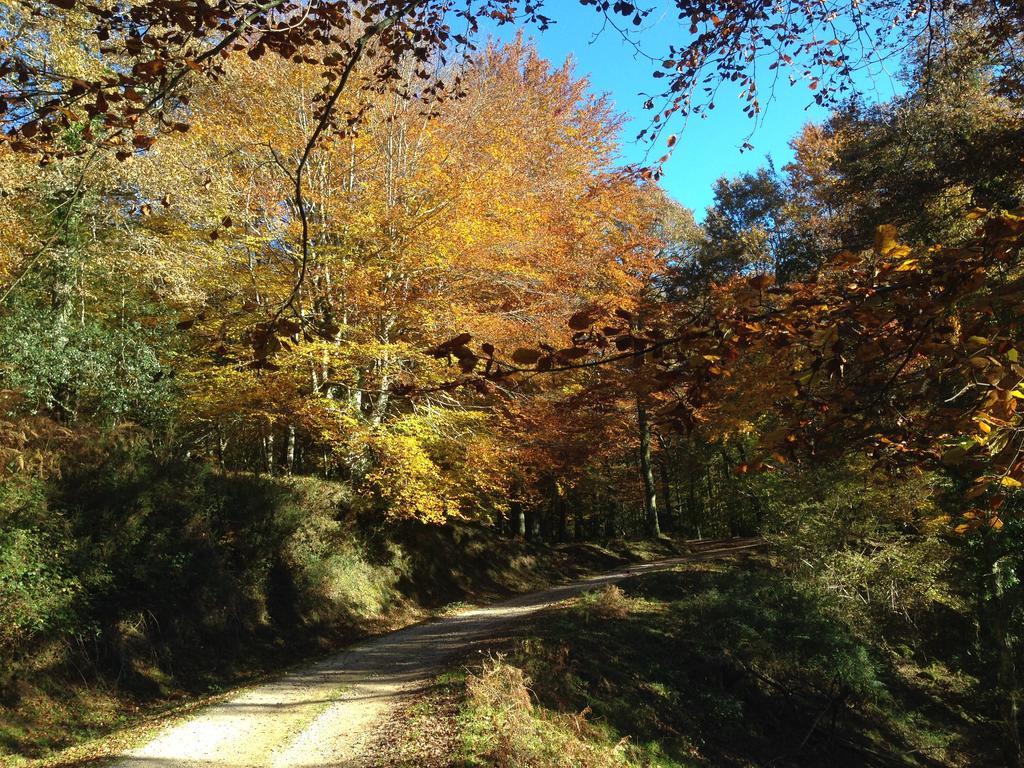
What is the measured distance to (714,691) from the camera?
9.03 metres

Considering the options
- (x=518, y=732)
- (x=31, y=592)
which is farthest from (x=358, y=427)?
(x=518, y=732)

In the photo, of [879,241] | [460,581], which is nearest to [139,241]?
[460,581]

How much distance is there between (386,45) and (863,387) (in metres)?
3.36

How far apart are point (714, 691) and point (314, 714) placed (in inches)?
225

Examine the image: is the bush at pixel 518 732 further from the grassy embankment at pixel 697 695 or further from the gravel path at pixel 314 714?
the gravel path at pixel 314 714

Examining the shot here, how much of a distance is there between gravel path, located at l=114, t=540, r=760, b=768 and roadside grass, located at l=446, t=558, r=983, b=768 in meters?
1.11

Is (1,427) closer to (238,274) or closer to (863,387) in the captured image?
(238,274)

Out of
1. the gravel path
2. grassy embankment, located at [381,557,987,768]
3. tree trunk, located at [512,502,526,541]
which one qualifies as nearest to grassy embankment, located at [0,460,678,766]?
the gravel path

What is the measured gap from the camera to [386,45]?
3.74 m

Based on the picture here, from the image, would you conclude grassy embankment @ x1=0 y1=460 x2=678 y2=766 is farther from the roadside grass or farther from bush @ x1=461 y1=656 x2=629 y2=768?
the roadside grass

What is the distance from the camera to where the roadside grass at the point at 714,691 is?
695cm

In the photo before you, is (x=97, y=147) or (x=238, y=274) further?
(x=238, y=274)

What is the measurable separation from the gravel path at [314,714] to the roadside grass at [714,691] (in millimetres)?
1107

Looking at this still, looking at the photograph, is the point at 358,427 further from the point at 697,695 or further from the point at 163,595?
the point at 697,695
